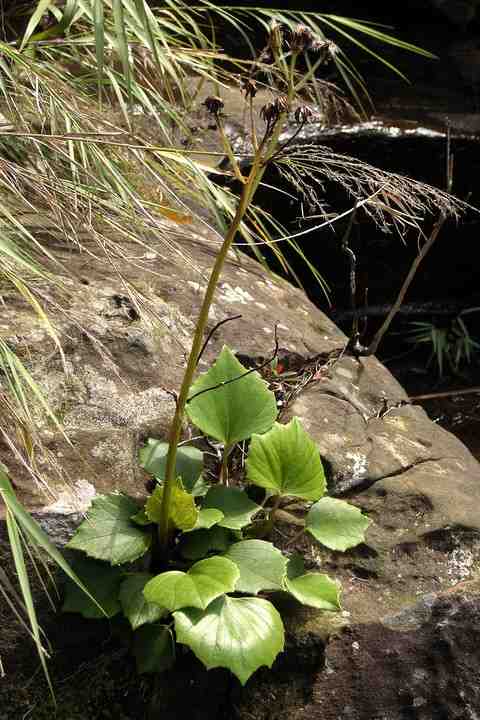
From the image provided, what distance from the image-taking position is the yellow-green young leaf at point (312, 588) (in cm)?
138

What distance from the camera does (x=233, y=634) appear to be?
4.15 feet

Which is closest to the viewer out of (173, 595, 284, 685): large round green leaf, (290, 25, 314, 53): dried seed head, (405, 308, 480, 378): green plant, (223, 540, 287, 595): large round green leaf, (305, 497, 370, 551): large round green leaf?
(290, 25, 314, 53): dried seed head

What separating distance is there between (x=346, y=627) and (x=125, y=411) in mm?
528

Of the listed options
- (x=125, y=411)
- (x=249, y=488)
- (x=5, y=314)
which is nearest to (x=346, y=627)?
(x=249, y=488)

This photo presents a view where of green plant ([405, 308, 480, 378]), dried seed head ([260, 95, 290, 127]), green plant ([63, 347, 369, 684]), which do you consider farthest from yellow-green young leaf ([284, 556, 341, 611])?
green plant ([405, 308, 480, 378])

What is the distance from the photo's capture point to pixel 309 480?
1471 millimetres

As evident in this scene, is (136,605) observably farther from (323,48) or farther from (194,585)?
(323,48)

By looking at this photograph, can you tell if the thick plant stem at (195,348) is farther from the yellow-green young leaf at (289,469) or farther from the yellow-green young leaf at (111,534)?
the yellow-green young leaf at (289,469)

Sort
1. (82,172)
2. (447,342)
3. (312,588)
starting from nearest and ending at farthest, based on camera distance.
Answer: (312,588), (82,172), (447,342)

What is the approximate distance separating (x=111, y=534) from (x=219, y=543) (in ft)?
0.57

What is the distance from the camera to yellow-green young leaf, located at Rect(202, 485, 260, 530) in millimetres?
1424

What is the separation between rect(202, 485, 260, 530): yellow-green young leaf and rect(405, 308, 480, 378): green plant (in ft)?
6.87

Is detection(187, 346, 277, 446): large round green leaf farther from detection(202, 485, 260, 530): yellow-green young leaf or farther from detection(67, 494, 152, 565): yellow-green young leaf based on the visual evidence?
detection(67, 494, 152, 565): yellow-green young leaf

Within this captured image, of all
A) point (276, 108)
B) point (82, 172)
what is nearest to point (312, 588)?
point (276, 108)
